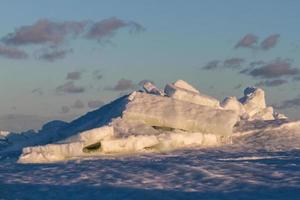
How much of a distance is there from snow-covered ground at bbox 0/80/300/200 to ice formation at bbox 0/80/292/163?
3cm

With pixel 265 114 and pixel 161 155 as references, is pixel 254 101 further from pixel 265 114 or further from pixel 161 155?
pixel 161 155

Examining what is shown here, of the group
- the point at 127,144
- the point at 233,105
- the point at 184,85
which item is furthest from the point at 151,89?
the point at 127,144

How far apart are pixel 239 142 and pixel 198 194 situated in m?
10.3

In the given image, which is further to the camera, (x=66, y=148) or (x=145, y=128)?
(x=145, y=128)

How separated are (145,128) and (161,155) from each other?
249cm

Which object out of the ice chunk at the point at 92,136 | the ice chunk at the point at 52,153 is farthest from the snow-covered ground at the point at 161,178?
the ice chunk at the point at 92,136

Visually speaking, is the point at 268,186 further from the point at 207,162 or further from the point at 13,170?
the point at 13,170

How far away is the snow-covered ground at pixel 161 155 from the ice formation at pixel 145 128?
0.03 m

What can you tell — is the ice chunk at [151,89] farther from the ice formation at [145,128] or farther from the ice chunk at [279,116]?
the ice chunk at [279,116]

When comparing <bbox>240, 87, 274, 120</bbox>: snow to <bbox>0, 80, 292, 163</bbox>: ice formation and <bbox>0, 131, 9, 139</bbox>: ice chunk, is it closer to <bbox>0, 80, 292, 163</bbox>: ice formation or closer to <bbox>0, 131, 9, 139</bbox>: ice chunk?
<bbox>0, 80, 292, 163</bbox>: ice formation

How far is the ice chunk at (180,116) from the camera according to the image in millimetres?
20500

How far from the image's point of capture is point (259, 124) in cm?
2328

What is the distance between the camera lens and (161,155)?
57.9 feet

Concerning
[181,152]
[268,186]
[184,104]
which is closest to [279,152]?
[181,152]
